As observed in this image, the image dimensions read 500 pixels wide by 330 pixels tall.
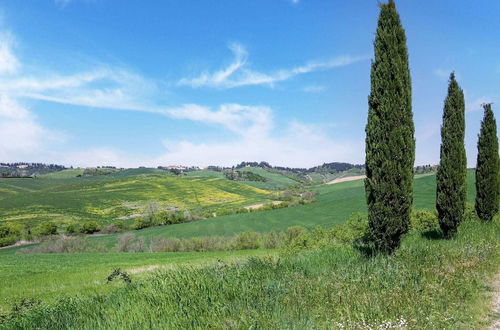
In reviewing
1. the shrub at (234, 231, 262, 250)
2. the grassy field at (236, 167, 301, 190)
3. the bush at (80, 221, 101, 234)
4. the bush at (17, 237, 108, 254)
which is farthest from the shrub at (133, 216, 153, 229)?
the grassy field at (236, 167, 301, 190)

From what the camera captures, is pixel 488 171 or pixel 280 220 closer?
pixel 488 171

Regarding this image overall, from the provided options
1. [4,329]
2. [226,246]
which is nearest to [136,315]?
[4,329]

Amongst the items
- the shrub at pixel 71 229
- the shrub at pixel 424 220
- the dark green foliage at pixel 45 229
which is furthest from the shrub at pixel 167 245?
the shrub at pixel 424 220

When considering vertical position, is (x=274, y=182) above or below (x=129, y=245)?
above

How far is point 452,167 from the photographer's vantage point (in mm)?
16250

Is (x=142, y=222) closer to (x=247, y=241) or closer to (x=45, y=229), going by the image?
(x=45, y=229)

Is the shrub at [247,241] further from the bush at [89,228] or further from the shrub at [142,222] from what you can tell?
the bush at [89,228]

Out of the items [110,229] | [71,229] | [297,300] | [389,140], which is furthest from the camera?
[110,229]

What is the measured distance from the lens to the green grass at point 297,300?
191 inches

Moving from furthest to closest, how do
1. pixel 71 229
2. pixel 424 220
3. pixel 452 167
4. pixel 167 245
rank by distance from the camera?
1. pixel 71 229
2. pixel 167 245
3. pixel 424 220
4. pixel 452 167

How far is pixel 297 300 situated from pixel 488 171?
64.0 ft

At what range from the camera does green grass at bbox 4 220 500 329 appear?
4.86m

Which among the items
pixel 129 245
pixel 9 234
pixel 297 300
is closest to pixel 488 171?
pixel 297 300

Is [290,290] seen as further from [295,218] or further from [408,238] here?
[295,218]
